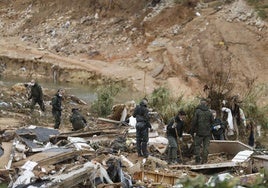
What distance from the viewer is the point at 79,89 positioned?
2811 cm

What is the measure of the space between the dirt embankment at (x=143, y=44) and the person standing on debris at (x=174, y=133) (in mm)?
13411

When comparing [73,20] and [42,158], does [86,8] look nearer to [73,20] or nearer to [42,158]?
[73,20]

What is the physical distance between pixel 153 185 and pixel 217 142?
125 inches

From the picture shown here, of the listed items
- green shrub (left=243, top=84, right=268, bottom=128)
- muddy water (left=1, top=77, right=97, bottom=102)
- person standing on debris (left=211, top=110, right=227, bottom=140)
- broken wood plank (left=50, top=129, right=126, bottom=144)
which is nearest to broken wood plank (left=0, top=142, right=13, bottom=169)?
broken wood plank (left=50, top=129, right=126, bottom=144)

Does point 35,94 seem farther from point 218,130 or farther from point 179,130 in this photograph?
point 179,130

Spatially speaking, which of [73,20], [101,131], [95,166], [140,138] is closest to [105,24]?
[73,20]

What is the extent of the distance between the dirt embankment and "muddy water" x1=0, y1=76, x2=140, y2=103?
0.63 meters

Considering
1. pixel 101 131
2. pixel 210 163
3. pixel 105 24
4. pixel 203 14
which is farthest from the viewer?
pixel 105 24

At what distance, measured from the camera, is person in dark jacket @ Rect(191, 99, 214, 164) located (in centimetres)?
1152

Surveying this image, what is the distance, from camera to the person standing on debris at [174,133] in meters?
11.7

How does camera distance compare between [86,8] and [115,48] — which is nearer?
[115,48]

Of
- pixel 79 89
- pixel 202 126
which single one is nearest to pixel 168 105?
pixel 202 126

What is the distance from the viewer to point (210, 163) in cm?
1173

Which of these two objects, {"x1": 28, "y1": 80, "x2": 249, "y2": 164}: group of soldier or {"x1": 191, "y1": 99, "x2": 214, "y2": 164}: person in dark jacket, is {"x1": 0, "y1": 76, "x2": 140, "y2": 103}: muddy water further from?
{"x1": 191, "y1": 99, "x2": 214, "y2": 164}: person in dark jacket
